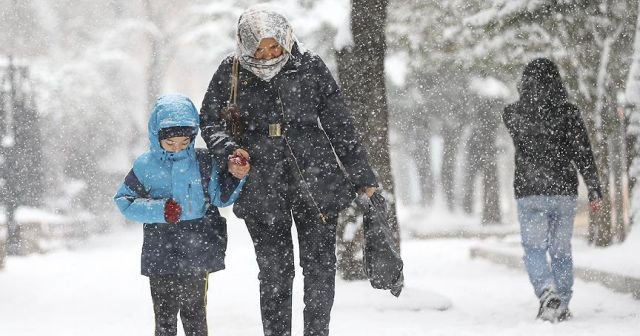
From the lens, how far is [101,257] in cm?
1825

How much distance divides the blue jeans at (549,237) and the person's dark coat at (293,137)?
8.17 feet

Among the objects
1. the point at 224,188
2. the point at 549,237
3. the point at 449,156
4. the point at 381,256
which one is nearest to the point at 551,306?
the point at 549,237

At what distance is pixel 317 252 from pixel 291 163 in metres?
0.48

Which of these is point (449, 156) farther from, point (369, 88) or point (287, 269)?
point (287, 269)

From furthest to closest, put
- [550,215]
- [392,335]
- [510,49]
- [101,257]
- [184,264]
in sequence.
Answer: [101,257], [510,49], [550,215], [392,335], [184,264]

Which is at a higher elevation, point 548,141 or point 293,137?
point 548,141

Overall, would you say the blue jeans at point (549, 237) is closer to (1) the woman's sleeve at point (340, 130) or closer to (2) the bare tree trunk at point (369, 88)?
(2) the bare tree trunk at point (369, 88)

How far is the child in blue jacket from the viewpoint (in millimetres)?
4395

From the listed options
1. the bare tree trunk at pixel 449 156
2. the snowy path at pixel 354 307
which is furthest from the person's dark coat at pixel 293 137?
the bare tree trunk at pixel 449 156

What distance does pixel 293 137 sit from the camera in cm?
449

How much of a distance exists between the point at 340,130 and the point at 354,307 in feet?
10.4

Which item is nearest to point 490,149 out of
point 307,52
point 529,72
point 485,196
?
point 485,196

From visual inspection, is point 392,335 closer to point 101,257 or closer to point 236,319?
point 236,319


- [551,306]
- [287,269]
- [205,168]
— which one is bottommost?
[551,306]
